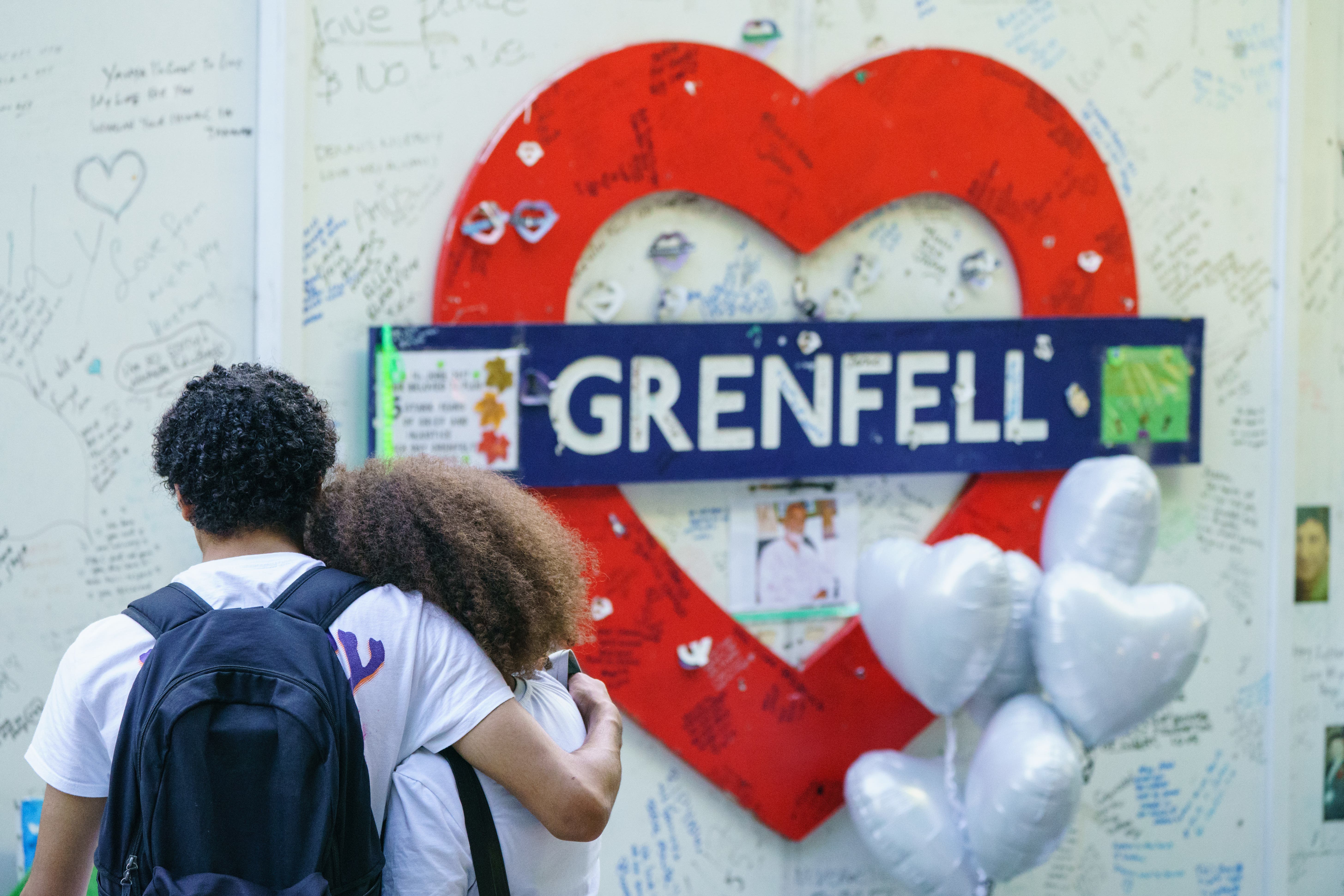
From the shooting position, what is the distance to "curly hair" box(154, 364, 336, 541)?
136 centimetres

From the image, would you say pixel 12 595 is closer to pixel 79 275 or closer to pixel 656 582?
pixel 79 275

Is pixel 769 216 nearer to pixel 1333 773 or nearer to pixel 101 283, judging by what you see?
pixel 101 283

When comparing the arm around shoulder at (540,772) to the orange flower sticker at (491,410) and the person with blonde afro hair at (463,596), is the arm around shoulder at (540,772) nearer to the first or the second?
the person with blonde afro hair at (463,596)

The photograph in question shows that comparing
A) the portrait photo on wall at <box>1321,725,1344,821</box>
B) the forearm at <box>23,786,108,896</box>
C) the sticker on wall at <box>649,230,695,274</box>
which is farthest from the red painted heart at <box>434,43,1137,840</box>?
the forearm at <box>23,786,108,896</box>

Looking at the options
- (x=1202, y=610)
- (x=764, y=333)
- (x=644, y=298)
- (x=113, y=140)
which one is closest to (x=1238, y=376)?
(x=1202, y=610)

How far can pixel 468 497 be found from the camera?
1490mm

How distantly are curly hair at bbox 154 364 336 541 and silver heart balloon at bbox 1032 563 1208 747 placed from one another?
1616 millimetres

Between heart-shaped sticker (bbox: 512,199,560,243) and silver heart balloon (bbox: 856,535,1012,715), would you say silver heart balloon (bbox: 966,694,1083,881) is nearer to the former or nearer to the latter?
silver heart balloon (bbox: 856,535,1012,715)

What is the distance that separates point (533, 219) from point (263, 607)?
1.44 metres

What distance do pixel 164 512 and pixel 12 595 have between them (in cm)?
31

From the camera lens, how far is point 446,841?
4.51 feet

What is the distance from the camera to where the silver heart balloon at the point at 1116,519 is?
2.60 metres

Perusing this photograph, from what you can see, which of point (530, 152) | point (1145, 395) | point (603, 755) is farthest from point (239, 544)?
point (1145, 395)

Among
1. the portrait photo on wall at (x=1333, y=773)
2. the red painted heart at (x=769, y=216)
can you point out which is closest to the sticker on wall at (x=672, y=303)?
the red painted heart at (x=769, y=216)
